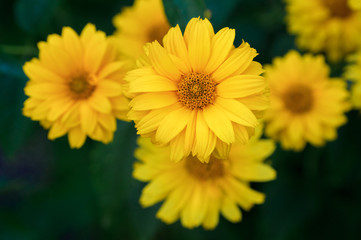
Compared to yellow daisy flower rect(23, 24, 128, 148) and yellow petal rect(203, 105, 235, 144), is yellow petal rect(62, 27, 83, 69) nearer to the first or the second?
yellow daisy flower rect(23, 24, 128, 148)

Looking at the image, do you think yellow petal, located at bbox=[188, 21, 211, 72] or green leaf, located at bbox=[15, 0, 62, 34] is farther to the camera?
green leaf, located at bbox=[15, 0, 62, 34]

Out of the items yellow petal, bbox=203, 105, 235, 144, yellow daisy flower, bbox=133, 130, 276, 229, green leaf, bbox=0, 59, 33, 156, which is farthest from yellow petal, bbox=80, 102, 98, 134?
green leaf, bbox=0, 59, 33, 156

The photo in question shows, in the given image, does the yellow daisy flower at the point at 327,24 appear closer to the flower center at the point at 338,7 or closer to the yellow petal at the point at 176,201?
the flower center at the point at 338,7

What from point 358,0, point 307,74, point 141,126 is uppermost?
point 307,74

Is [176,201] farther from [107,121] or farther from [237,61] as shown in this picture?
[237,61]

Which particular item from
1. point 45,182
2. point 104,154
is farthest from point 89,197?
point 104,154

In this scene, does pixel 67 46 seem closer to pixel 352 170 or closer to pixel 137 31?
pixel 137 31

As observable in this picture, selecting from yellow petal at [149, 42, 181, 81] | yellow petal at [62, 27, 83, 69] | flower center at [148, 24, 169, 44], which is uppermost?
flower center at [148, 24, 169, 44]

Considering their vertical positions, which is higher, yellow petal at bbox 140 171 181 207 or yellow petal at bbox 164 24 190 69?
yellow petal at bbox 164 24 190 69

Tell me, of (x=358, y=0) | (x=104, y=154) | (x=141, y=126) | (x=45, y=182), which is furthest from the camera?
(x=45, y=182)
